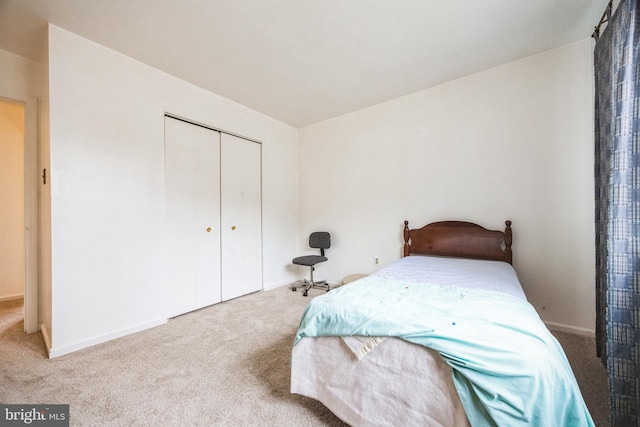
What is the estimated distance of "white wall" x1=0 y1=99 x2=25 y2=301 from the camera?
3350mm

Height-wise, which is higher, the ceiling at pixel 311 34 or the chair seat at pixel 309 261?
the ceiling at pixel 311 34

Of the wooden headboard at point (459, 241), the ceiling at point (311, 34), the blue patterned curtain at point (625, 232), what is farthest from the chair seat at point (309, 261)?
the blue patterned curtain at point (625, 232)

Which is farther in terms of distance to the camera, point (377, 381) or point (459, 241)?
point (459, 241)

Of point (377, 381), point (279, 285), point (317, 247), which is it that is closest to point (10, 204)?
point (279, 285)

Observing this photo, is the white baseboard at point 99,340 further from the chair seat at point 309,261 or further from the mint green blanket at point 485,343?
the mint green blanket at point 485,343

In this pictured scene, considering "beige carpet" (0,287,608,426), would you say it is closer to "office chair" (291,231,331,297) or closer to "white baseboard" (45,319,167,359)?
"white baseboard" (45,319,167,359)

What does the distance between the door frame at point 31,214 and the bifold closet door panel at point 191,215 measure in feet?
3.75

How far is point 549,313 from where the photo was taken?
242cm

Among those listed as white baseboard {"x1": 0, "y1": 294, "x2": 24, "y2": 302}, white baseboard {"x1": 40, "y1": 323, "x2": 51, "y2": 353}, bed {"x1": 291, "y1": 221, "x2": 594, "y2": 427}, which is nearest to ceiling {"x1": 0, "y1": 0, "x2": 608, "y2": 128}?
bed {"x1": 291, "y1": 221, "x2": 594, "y2": 427}

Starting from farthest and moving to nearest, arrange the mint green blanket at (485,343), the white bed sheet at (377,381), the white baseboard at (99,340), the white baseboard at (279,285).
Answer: the white baseboard at (279,285) → the white baseboard at (99,340) → the white bed sheet at (377,381) → the mint green blanket at (485,343)

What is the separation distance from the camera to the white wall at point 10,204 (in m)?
3.35

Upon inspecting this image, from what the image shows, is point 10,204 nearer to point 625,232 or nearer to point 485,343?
point 485,343

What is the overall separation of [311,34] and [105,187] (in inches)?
90.9

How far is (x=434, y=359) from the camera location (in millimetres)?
1075
